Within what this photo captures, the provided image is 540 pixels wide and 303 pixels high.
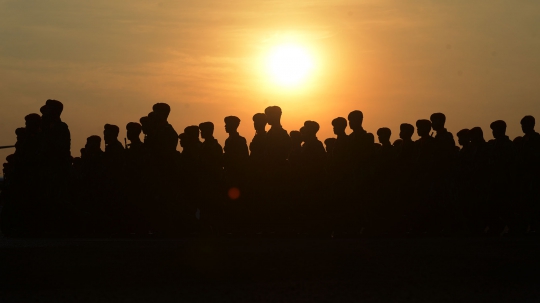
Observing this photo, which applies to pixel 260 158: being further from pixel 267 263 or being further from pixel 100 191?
pixel 267 263

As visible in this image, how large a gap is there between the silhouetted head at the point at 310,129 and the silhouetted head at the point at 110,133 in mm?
3795

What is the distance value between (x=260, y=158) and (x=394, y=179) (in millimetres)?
2795

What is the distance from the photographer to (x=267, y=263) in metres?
11.4

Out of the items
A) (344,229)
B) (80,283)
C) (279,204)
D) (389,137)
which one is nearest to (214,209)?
(279,204)

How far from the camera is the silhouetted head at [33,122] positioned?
18922 mm

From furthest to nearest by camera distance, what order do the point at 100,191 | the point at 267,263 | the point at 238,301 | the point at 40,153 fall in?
1. the point at 100,191
2. the point at 40,153
3. the point at 267,263
4. the point at 238,301

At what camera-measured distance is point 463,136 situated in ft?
70.1

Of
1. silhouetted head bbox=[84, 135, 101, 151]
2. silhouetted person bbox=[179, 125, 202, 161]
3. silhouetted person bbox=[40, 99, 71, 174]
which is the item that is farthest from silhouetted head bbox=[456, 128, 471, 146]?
silhouetted person bbox=[40, 99, 71, 174]

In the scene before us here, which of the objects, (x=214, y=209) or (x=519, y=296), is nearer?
(x=519, y=296)

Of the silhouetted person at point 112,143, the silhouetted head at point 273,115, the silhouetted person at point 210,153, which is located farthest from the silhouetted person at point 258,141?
the silhouetted person at point 112,143

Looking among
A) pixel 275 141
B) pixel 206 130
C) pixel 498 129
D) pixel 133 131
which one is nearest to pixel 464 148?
pixel 498 129

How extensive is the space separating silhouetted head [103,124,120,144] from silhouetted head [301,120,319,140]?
380cm

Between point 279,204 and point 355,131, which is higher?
point 355,131

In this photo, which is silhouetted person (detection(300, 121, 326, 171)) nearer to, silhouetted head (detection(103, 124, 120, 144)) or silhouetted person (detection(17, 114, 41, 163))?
silhouetted head (detection(103, 124, 120, 144))
